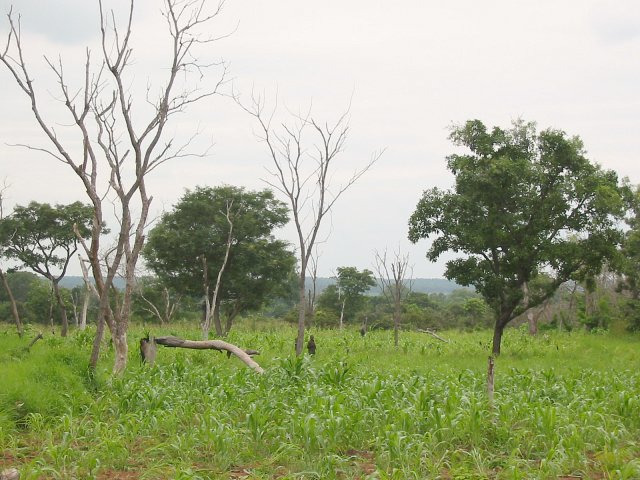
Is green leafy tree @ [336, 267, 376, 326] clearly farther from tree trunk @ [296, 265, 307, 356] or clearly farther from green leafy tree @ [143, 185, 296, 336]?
tree trunk @ [296, 265, 307, 356]

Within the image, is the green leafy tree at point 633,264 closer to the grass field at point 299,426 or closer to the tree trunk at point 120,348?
the grass field at point 299,426

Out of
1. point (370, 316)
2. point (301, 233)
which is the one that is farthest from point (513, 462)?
point (370, 316)

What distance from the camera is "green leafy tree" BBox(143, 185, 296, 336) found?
31812 mm

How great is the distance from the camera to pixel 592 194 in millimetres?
18969

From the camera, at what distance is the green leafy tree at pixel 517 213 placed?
19.1 m

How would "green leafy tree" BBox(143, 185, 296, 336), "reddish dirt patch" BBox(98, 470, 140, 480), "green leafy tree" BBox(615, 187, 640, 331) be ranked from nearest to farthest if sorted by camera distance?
1. "reddish dirt patch" BBox(98, 470, 140, 480)
2. "green leafy tree" BBox(615, 187, 640, 331)
3. "green leafy tree" BBox(143, 185, 296, 336)

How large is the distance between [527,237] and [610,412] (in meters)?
10.3

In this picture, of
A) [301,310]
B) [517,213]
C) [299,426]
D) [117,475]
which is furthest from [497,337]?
[117,475]

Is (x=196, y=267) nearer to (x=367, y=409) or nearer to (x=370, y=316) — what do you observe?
(x=370, y=316)

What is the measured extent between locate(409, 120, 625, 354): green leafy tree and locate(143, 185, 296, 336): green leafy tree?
1316cm

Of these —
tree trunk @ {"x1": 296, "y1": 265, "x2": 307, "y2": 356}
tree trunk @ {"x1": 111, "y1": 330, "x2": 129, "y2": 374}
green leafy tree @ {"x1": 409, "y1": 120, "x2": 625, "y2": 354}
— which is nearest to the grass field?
tree trunk @ {"x1": 111, "y1": 330, "x2": 129, "y2": 374}

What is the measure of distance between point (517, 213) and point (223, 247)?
54.4 ft

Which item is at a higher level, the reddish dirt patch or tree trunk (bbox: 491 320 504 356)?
tree trunk (bbox: 491 320 504 356)

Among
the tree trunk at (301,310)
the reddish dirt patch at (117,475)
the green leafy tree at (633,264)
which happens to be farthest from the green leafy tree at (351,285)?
the reddish dirt patch at (117,475)
